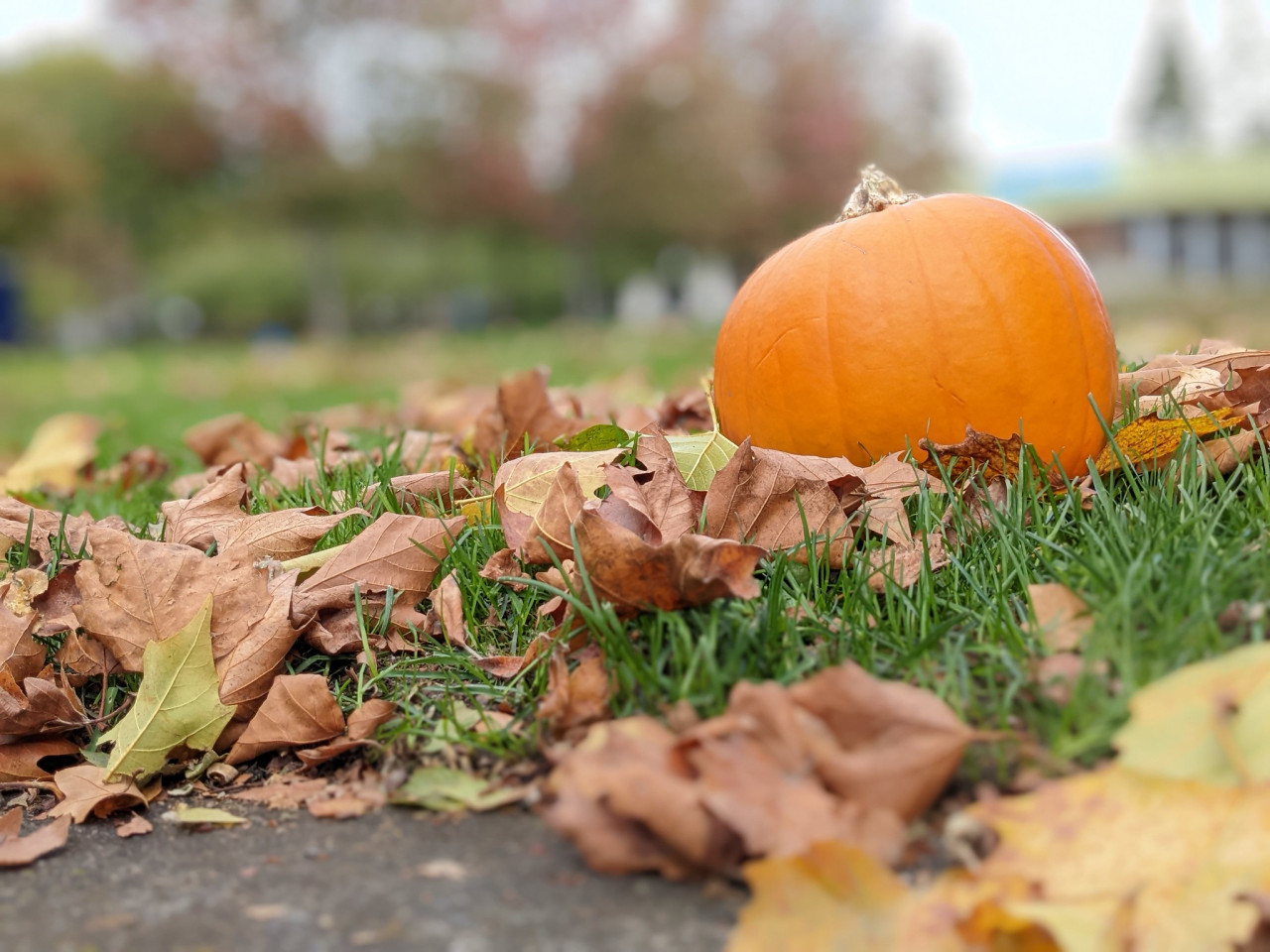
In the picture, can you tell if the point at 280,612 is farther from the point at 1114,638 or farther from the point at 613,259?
the point at 613,259

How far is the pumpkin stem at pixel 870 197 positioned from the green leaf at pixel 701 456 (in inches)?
23.1

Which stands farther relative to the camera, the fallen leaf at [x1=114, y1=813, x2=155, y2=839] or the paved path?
the fallen leaf at [x1=114, y1=813, x2=155, y2=839]

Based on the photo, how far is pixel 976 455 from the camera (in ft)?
6.75

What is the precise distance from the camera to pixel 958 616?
164cm

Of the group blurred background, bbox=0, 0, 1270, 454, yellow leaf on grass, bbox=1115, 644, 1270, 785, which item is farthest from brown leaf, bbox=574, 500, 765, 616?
blurred background, bbox=0, 0, 1270, 454

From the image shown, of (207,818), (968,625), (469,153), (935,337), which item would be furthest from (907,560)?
(469,153)

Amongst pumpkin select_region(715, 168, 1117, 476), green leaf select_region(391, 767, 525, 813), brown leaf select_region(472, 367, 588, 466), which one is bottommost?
green leaf select_region(391, 767, 525, 813)

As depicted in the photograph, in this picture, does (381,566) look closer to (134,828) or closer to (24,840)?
(134,828)

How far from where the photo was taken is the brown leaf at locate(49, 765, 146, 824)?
163 cm

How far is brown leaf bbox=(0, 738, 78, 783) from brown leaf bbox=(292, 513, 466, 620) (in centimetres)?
44

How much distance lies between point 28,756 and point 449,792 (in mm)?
760

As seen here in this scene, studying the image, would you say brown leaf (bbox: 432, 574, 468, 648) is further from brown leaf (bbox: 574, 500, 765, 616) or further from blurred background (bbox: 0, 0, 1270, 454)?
blurred background (bbox: 0, 0, 1270, 454)

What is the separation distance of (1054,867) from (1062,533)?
0.79 meters

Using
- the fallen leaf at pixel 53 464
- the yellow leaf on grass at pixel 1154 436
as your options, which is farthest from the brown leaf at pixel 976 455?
the fallen leaf at pixel 53 464
